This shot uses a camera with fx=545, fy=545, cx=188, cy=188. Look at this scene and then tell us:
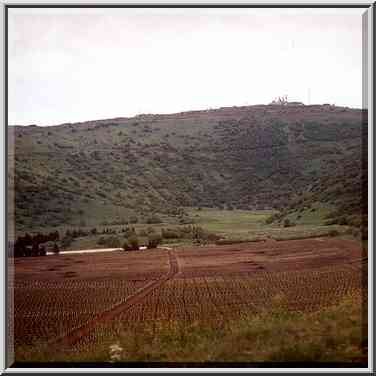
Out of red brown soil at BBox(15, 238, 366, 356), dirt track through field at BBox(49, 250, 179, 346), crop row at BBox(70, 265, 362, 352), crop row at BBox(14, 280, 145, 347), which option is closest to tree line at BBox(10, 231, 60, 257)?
red brown soil at BBox(15, 238, 366, 356)

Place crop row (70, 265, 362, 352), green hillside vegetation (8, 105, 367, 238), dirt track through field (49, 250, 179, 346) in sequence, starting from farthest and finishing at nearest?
green hillside vegetation (8, 105, 367, 238) → crop row (70, 265, 362, 352) → dirt track through field (49, 250, 179, 346)

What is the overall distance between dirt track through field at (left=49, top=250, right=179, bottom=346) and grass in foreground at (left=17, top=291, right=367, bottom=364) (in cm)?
21

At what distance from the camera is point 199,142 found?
7148 mm

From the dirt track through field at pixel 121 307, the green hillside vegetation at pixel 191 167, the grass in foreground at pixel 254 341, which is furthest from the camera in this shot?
the green hillside vegetation at pixel 191 167

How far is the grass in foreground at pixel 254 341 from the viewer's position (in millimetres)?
5773

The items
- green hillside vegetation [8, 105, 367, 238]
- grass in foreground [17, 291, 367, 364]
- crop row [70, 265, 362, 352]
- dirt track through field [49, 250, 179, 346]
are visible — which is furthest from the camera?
green hillside vegetation [8, 105, 367, 238]

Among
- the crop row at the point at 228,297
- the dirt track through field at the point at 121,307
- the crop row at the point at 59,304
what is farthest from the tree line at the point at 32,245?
the crop row at the point at 228,297

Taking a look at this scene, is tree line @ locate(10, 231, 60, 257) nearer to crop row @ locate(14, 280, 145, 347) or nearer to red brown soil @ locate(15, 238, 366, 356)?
red brown soil @ locate(15, 238, 366, 356)

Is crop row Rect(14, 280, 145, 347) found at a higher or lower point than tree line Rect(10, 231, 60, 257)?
lower

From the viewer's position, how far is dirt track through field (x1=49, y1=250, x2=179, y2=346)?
6.29 m

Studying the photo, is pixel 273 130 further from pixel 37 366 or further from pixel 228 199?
pixel 37 366

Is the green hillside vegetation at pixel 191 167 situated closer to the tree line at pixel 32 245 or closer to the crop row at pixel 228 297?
the tree line at pixel 32 245

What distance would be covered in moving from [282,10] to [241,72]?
35.4 inches

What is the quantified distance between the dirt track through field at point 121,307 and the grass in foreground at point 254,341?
8.3 inches
